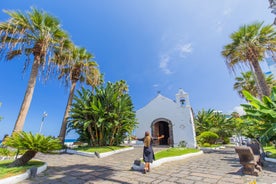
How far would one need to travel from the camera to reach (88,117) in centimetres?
1112

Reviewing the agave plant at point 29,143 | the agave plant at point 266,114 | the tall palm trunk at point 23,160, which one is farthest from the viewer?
the agave plant at point 266,114

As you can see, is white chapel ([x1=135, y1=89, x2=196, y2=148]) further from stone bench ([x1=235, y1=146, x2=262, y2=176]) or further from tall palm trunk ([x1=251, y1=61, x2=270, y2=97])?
stone bench ([x1=235, y1=146, x2=262, y2=176])

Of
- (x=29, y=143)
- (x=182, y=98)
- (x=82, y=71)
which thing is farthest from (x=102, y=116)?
(x=182, y=98)

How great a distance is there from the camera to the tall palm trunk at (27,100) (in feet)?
24.9

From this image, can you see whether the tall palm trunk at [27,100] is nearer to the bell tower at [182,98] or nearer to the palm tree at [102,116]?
the palm tree at [102,116]

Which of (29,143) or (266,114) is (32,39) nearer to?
(29,143)

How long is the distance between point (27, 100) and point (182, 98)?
13.9 metres

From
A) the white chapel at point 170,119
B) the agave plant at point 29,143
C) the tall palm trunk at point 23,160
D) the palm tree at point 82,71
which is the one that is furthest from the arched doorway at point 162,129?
the tall palm trunk at point 23,160

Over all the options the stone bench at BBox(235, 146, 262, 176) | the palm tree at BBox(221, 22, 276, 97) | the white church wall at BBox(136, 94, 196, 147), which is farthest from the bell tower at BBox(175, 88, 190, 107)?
the stone bench at BBox(235, 146, 262, 176)

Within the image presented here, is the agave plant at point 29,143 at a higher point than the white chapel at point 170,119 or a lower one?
lower

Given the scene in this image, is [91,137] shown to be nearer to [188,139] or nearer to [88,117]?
[88,117]

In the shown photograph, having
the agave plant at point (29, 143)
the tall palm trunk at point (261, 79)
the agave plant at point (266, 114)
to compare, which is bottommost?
the agave plant at point (29, 143)

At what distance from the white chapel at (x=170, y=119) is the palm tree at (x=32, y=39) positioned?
1060cm

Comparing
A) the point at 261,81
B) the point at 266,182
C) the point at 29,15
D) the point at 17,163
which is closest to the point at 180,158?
the point at 266,182
